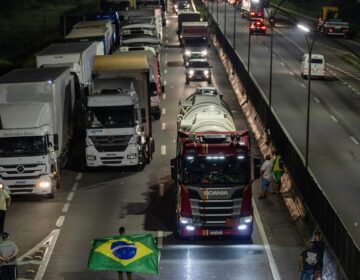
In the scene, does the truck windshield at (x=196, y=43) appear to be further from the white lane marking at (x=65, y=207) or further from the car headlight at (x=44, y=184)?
the white lane marking at (x=65, y=207)

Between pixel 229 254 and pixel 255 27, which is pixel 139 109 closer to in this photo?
pixel 229 254

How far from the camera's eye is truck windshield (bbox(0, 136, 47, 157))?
1182 inches

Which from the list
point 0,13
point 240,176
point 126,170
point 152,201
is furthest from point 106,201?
point 0,13

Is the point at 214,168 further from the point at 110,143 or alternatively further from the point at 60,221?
the point at 110,143

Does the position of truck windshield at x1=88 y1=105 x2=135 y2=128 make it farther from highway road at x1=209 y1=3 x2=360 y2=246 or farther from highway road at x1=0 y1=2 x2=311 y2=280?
highway road at x1=209 y1=3 x2=360 y2=246

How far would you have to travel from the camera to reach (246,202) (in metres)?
24.4

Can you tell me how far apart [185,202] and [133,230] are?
2866 millimetres

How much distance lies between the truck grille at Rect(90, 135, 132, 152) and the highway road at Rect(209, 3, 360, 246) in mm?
8011

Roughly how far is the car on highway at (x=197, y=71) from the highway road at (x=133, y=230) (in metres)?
24.1

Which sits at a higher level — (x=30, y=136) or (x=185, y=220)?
(x=30, y=136)

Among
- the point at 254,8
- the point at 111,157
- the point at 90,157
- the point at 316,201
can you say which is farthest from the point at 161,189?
the point at 254,8

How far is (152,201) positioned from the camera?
100 ft

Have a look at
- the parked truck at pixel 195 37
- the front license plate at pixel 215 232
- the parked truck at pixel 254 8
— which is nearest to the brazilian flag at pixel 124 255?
the front license plate at pixel 215 232

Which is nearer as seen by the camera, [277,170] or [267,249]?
[267,249]
